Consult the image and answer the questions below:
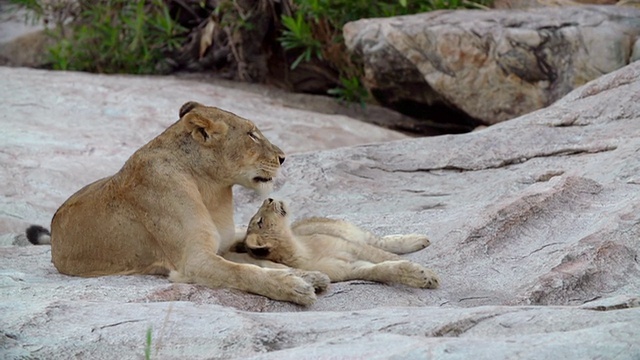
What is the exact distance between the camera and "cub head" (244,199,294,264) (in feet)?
18.3

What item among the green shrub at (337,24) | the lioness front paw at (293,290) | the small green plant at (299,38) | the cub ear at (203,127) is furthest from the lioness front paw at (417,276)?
the small green plant at (299,38)

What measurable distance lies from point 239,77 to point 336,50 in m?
1.18

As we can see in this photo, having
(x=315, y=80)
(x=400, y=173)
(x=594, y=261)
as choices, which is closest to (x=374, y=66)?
(x=315, y=80)

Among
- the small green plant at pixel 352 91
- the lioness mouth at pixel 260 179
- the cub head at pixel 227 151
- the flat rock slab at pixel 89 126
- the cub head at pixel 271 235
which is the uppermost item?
the cub head at pixel 227 151

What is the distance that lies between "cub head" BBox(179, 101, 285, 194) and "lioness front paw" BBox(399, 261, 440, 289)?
83 centimetres

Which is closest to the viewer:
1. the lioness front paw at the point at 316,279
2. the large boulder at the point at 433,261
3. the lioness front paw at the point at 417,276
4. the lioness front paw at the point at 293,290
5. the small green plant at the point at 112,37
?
the large boulder at the point at 433,261

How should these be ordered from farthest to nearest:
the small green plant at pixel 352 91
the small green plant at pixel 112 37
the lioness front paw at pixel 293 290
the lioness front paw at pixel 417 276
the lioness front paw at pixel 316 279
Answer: the small green plant at pixel 112 37 < the small green plant at pixel 352 91 < the lioness front paw at pixel 417 276 < the lioness front paw at pixel 316 279 < the lioness front paw at pixel 293 290

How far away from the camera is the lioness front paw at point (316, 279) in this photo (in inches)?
200

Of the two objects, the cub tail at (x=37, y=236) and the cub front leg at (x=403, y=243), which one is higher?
the cub front leg at (x=403, y=243)

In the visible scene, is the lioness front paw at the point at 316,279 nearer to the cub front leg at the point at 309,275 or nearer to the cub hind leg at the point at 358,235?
the cub front leg at the point at 309,275

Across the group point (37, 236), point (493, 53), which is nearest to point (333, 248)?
point (37, 236)

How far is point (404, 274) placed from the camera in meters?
5.21

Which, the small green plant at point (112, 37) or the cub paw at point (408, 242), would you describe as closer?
the cub paw at point (408, 242)

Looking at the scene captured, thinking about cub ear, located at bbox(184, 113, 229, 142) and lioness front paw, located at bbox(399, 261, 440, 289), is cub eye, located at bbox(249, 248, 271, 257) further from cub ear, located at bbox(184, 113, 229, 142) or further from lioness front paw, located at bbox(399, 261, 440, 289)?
lioness front paw, located at bbox(399, 261, 440, 289)
